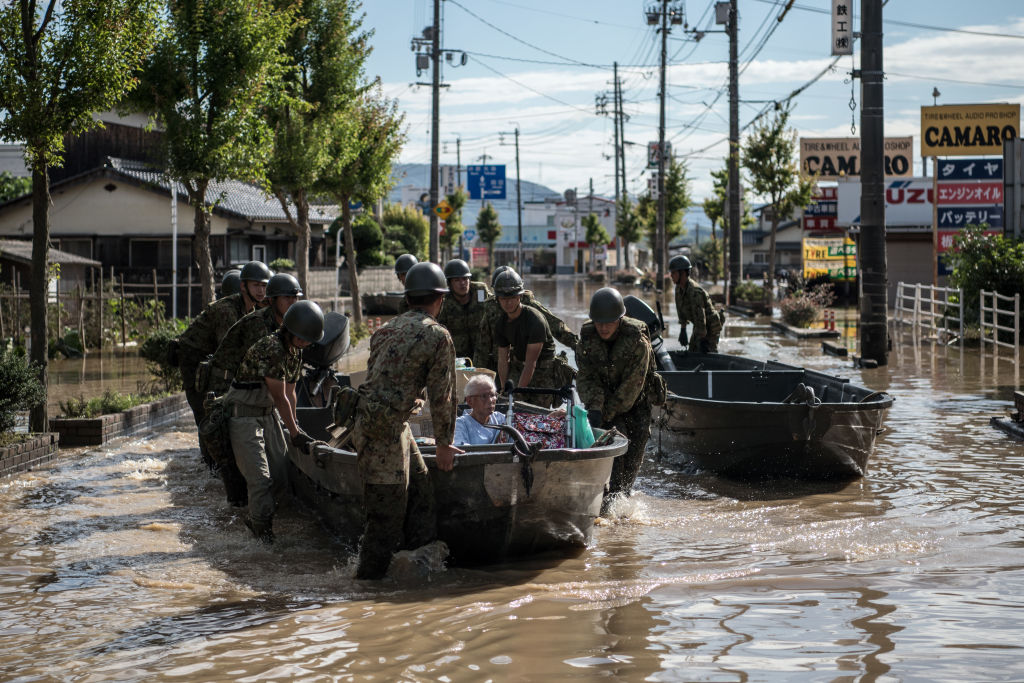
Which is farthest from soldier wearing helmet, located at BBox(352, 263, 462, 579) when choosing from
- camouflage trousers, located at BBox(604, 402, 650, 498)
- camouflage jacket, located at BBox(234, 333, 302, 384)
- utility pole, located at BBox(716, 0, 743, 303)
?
utility pole, located at BBox(716, 0, 743, 303)

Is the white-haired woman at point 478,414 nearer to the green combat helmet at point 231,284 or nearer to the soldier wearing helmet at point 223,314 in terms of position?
the soldier wearing helmet at point 223,314

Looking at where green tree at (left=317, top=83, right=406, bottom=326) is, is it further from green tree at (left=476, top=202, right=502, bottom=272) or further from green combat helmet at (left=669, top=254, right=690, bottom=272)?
green tree at (left=476, top=202, right=502, bottom=272)

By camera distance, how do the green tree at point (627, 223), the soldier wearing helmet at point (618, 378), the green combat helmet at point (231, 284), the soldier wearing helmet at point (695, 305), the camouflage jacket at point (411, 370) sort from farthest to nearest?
the green tree at point (627, 223), the soldier wearing helmet at point (695, 305), the green combat helmet at point (231, 284), the soldier wearing helmet at point (618, 378), the camouflage jacket at point (411, 370)

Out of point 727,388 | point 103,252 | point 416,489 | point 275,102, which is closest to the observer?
point 416,489

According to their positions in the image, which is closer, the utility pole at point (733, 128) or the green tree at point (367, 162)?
the green tree at point (367, 162)

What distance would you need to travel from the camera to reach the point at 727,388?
42.2 feet

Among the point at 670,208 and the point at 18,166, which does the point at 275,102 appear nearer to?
the point at 18,166

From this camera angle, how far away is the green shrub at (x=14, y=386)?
408 inches

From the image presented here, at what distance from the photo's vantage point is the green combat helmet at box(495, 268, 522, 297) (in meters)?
9.66

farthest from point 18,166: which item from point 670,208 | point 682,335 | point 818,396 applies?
point 818,396

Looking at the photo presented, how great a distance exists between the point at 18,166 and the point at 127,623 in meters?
51.9

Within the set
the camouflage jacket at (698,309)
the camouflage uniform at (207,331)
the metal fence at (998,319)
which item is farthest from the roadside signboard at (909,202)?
the camouflage uniform at (207,331)

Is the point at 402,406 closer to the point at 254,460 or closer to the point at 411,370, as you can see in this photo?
the point at 411,370

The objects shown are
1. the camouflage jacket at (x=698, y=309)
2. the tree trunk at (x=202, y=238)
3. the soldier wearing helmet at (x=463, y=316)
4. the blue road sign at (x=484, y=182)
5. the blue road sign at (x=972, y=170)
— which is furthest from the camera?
the blue road sign at (x=484, y=182)
